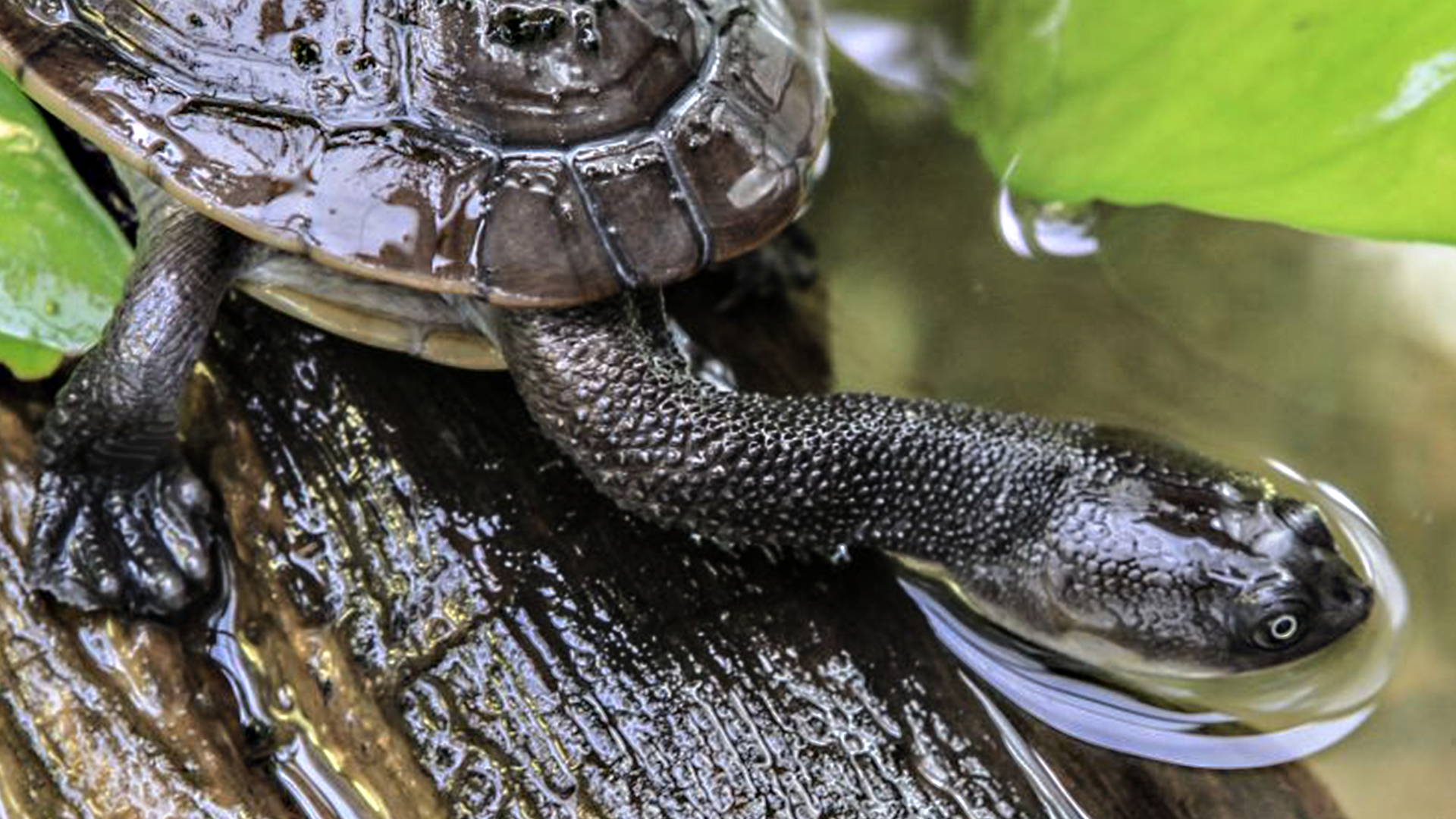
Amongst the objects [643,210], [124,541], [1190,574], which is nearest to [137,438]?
[124,541]

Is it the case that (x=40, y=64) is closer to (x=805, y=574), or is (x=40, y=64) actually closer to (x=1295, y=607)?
(x=805, y=574)

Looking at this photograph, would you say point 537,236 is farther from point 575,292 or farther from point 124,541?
point 124,541

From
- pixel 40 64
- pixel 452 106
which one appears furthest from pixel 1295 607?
pixel 40 64

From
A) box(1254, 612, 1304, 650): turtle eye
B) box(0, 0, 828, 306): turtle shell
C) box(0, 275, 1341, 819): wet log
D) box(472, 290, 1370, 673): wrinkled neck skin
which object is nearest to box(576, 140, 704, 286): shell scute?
box(0, 0, 828, 306): turtle shell

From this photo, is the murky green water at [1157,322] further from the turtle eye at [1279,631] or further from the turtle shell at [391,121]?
the turtle shell at [391,121]

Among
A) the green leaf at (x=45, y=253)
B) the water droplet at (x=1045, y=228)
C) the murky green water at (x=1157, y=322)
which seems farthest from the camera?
the water droplet at (x=1045, y=228)

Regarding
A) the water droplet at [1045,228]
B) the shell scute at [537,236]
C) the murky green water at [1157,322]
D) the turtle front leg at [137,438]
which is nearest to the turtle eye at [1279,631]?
the murky green water at [1157,322]
